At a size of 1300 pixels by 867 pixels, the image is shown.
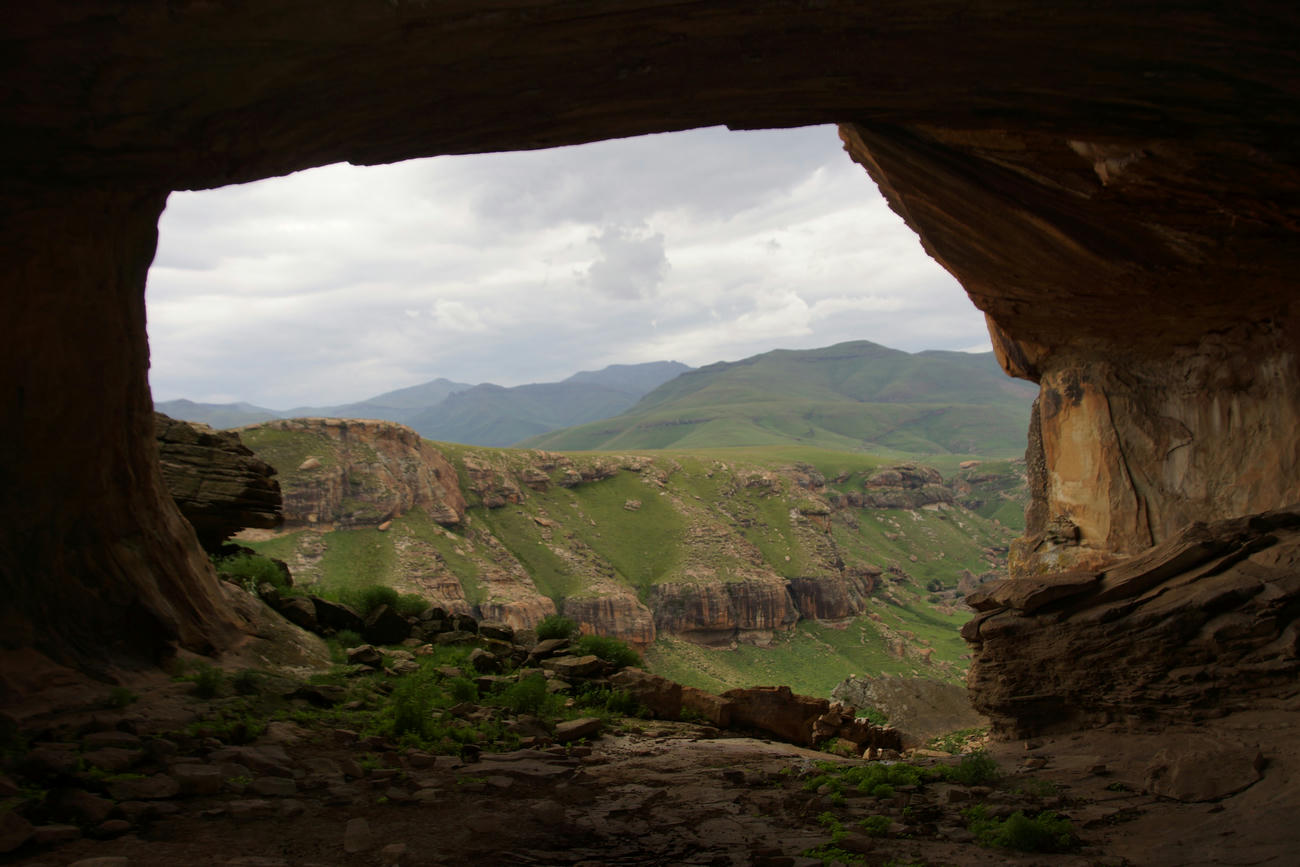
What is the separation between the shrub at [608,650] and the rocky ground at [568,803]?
5.82 metres

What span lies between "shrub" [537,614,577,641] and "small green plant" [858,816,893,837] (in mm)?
10788

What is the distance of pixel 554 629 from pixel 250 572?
682 centimetres

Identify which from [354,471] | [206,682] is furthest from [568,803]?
[354,471]

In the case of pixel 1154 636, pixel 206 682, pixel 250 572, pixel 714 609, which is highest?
pixel 250 572

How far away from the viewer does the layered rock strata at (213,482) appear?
15.3 meters

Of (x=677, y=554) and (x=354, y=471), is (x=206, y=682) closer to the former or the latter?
(x=354, y=471)

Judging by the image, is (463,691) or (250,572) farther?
(250,572)

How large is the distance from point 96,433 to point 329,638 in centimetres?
653

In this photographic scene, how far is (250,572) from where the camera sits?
15547mm

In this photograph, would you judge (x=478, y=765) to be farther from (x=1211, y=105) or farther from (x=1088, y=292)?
(x=1088, y=292)

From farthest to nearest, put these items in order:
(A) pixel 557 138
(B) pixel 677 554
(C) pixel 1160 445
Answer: (B) pixel 677 554 < (C) pixel 1160 445 < (A) pixel 557 138

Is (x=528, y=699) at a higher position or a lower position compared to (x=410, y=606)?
lower

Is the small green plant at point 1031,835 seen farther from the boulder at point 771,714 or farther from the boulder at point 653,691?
the boulder at point 771,714

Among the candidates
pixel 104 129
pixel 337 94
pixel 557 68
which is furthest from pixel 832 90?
pixel 104 129
